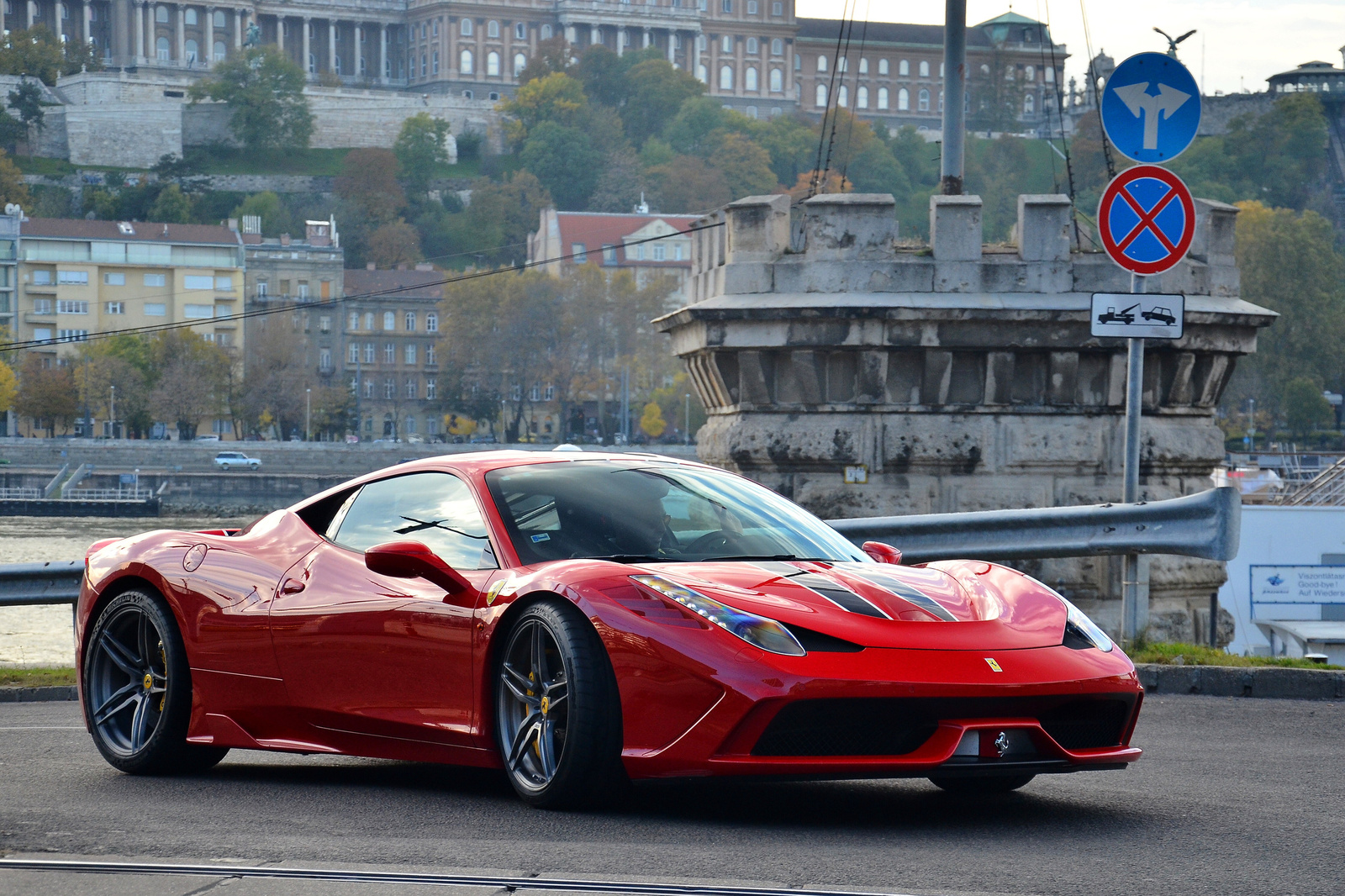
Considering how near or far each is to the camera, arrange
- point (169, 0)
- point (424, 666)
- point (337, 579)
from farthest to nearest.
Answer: point (169, 0), point (337, 579), point (424, 666)

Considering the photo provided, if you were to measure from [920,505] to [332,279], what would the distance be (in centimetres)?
13207

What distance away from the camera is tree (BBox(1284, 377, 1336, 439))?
4163 inches

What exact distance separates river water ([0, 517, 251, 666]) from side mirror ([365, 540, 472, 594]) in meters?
6.80

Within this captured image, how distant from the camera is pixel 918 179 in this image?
176m

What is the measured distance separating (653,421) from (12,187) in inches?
2607

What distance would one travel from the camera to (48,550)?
62.0m

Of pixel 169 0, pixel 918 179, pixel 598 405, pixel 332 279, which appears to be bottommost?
pixel 598 405

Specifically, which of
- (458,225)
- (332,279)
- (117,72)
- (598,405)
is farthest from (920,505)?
(117,72)

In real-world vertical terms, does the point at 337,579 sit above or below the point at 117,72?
below

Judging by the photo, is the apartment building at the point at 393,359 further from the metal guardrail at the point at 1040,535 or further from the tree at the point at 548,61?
the metal guardrail at the point at 1040,535

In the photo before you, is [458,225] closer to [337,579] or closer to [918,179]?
[918,179]

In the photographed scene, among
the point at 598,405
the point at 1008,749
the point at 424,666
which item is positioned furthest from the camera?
the point at 598,405

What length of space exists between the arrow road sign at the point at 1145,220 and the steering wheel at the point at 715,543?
4578 mm

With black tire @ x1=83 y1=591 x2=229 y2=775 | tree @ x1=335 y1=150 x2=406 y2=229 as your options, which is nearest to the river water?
black tire @ x1=83 y1=591 x2=229 y2=775
